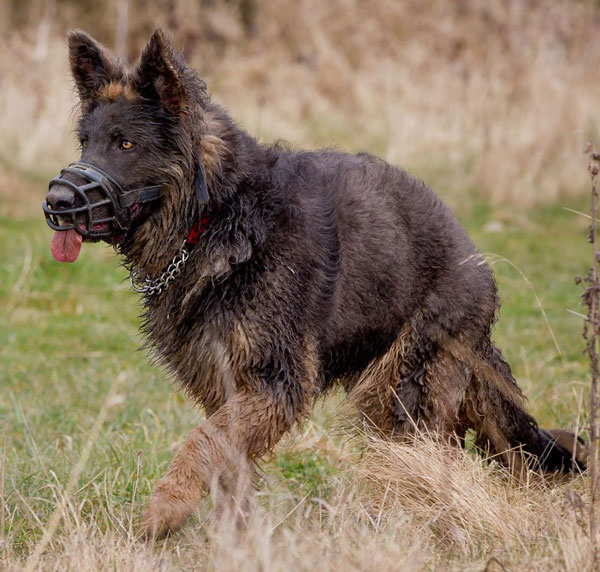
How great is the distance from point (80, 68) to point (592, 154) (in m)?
2.39

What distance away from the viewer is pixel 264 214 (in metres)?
3.95

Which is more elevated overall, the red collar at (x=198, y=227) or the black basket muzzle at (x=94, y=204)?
the black basket muzzle at (x=94, y=204)

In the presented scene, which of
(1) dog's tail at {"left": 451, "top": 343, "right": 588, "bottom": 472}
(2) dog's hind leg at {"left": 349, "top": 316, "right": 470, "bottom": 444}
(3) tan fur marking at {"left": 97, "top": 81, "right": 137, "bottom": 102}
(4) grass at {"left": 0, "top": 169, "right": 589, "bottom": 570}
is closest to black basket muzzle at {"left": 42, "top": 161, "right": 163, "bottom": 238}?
(3) tan fur marking at {"left": 97, "top": 81, "right": 137, "bottom": 102}

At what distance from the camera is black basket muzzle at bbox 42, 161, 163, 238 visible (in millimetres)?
Answer: 3602

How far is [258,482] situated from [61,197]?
1653 millimetres

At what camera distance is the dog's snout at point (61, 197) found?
3.57 meters

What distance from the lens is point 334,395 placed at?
15.7 ft

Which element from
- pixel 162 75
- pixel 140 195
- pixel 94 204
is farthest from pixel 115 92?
pixel 94 204

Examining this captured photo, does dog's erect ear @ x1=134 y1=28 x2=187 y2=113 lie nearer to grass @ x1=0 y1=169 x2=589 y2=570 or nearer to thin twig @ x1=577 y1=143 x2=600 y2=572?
grass @ x1=0 y1=169 x2=589 y2=570

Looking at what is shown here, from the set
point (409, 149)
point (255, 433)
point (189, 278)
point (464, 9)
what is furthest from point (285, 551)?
point (464, 9)

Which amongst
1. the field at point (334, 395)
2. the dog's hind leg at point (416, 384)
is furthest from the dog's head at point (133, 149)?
the dog's hind leg at point (416, 384)

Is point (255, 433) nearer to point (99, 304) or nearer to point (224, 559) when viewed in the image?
point (224, 559)

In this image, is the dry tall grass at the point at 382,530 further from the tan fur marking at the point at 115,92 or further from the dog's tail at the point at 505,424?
the tan fur marking at the point at 115,92

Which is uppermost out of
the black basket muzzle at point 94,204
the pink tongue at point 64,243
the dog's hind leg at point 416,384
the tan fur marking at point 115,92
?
the tan fur marking at point 115,92
